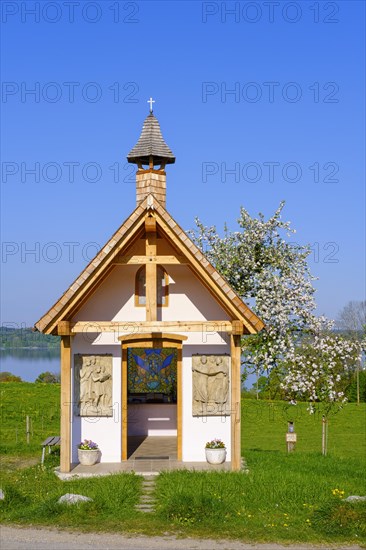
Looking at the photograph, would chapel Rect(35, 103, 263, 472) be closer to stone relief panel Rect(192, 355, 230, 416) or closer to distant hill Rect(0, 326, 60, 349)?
stone relief panel Rect(192, 355, 230, 416)

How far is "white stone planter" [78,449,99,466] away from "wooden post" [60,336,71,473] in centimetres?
60

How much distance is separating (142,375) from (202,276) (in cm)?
775

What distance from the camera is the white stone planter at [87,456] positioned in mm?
18016

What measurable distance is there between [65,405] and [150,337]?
2.78 metres

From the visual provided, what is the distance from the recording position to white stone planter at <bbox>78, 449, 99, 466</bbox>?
18.0 m

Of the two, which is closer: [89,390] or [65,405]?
[65,405]

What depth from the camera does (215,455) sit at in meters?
18.1

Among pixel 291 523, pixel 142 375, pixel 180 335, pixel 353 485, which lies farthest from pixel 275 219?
pixel 291 523

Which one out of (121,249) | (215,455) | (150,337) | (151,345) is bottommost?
(215,455)

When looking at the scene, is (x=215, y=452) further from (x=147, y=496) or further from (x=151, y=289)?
(x=151, y=289)

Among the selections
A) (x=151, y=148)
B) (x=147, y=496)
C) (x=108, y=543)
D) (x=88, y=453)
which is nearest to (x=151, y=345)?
(x=88, y=453)

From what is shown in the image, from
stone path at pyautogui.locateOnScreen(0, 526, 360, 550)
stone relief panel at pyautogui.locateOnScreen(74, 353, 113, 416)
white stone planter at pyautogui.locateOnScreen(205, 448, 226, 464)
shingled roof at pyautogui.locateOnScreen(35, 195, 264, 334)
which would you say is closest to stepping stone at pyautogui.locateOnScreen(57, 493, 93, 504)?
stone path at pyautogui.locateOnScreen(0, 526, 360, 550)

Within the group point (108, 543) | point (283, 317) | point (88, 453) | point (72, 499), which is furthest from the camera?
point (283, 317)

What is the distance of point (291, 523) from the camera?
13125 mm
